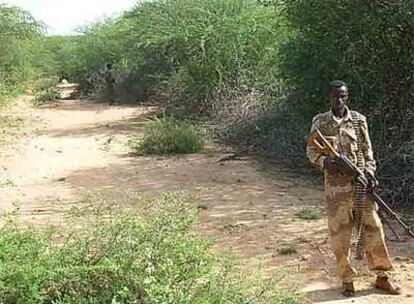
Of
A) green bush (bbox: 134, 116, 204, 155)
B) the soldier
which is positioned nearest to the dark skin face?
the soldier

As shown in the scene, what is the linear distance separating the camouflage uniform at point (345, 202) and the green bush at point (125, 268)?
2.43ft

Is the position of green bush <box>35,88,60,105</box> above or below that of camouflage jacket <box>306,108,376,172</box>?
below

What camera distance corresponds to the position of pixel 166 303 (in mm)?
4039

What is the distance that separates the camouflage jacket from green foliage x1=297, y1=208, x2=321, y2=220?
2.59 metres

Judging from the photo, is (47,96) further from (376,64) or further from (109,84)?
(376,64)

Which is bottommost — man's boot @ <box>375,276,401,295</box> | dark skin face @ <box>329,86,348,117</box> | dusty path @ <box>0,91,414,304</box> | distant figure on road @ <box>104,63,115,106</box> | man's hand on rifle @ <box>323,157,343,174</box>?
dusty path @ <box>0,91,414,304</box>

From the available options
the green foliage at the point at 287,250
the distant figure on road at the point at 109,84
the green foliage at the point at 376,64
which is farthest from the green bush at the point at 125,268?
the distant figure on road at the point at 109,84

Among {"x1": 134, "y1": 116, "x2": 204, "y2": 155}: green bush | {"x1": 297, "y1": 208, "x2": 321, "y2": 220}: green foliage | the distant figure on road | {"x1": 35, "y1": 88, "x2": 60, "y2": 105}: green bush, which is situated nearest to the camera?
{"x1": 297, "y1": 208, "x2": 321, "y2": 220}: green foliage

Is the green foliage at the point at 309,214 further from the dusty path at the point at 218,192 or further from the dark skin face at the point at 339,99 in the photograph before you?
the dark skin face at the point at 339,99

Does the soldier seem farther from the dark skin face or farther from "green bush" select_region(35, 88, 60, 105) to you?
"green bush" select_region(35, 88, 60, 105)

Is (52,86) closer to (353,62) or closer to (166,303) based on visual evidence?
(353,62)

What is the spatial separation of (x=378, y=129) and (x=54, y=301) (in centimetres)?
585

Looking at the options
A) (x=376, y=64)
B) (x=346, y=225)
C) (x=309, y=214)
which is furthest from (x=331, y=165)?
(x=376, y=64)

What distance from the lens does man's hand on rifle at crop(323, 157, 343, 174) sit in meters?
5.09
